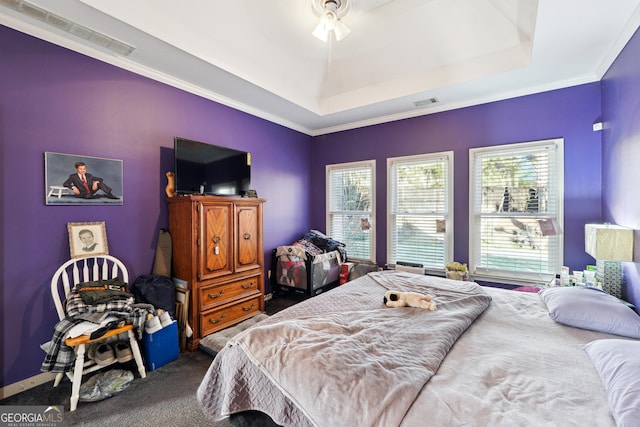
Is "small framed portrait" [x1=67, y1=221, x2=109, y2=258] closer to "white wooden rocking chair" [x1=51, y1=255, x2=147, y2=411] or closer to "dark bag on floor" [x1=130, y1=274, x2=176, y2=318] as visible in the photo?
"white wooden rocking chair" [x1=51, y1=255, x2=147, y2=411]

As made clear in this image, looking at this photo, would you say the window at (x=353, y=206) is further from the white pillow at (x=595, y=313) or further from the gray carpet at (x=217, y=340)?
the white pillow at (x=595, y=313)

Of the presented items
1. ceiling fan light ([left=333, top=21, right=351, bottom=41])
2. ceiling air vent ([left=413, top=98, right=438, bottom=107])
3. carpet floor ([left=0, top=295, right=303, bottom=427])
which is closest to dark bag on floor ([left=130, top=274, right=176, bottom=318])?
carpet floor ([left=0, top=295, right=303, bottom=427])

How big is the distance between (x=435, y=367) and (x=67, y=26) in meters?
3.28

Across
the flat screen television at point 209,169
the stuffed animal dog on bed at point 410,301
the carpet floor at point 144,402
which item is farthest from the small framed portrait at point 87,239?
the stuffed animal dog on bed at point 410,301

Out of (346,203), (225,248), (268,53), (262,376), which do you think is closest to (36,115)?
(225,248)

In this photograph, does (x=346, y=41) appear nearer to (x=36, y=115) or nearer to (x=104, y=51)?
(x=104, y=51)

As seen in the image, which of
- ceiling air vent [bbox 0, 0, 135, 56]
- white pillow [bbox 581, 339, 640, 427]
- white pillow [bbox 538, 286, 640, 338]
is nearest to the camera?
white pillow [bbox 581, 339, 640, 427]

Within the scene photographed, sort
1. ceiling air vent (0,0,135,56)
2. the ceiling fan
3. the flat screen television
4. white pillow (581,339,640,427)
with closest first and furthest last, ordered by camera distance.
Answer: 1. white pillow (581,339,640,427)
2. ceiling air vent (0,0,135,56)
3. the ceiling fan
4. the flat screen television

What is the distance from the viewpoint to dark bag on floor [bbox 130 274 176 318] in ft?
7.83

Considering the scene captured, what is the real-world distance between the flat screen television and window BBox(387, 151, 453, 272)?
2.11m

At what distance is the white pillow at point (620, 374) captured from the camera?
81 cm

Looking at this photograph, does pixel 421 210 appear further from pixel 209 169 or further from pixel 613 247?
pixel 209 169

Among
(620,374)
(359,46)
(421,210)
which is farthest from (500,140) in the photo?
(620,374)

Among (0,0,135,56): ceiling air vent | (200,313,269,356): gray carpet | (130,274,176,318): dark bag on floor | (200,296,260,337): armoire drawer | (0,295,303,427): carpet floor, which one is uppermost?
(0,0,135,56): ceiling air vent
